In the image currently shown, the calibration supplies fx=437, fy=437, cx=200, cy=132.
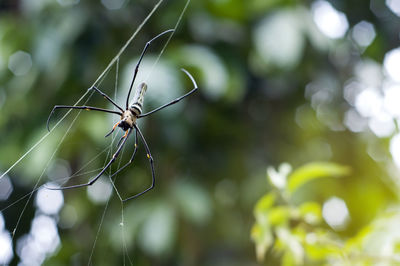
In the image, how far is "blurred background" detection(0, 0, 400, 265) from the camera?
3.34 ft

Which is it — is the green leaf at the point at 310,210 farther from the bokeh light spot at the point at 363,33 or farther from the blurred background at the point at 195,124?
the bokeh light spot at the point at 363,33

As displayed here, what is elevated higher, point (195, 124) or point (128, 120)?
point (128, 120)

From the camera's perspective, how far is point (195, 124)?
3.95 ft

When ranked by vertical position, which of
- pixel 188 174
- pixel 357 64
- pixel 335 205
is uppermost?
pixel 357 64

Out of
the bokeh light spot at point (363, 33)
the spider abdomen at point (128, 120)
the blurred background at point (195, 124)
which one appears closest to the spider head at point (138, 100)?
the spider abdomen at point (128, 120)

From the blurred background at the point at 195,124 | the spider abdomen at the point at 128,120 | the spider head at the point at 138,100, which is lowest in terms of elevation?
the blurred background at the point at 195,124

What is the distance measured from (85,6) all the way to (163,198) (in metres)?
0.55

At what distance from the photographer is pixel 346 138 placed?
138cm

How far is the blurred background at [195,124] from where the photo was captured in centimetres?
102

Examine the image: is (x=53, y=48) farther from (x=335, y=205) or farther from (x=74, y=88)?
(x=335, y=205)

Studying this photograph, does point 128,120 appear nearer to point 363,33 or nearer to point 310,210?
point 310,210

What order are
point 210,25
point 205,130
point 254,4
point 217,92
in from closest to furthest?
point 217,92 → point 254,4 → point 210,25 → point 205,130

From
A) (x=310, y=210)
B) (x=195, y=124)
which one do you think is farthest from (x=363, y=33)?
(x=310, y=210)

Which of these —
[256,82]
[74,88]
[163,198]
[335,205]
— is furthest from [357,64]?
[74,88]
